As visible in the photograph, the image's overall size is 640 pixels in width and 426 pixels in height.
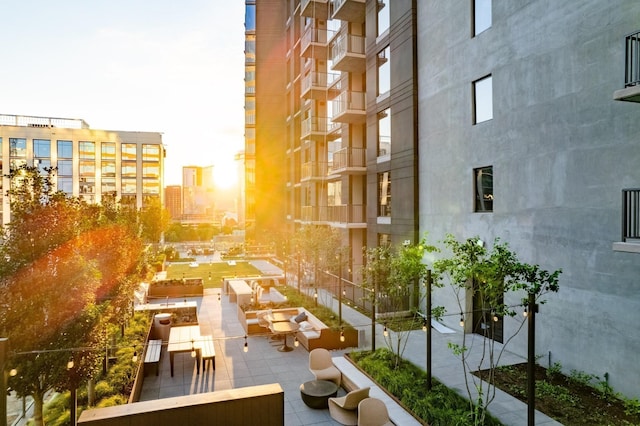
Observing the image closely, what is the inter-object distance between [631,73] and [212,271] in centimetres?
3121

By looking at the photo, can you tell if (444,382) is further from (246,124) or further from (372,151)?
(246,124)

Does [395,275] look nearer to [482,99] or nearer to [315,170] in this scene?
[482,99]

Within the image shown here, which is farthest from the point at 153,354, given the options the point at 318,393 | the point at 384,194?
the point at 384,194

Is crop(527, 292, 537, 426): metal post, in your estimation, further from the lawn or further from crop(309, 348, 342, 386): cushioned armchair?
the lawn

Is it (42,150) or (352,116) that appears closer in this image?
(352,116)

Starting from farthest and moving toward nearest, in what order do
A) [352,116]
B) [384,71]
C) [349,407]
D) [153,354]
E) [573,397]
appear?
[352,116], [384,71], [153,354], [573,397], [349,407]

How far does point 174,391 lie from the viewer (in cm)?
1185

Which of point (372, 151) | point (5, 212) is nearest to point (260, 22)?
point (372, 151)

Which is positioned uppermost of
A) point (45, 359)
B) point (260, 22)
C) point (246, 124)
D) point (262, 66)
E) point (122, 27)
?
point (260, 22)

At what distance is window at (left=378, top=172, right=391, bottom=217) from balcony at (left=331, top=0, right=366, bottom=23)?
930 centimetres

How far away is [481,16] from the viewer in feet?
49.3

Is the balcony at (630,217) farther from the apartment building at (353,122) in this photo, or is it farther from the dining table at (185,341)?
the dining table at (185,341)

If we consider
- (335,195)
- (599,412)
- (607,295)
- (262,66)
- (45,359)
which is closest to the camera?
(45,359)

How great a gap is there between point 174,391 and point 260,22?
40.5 meters
